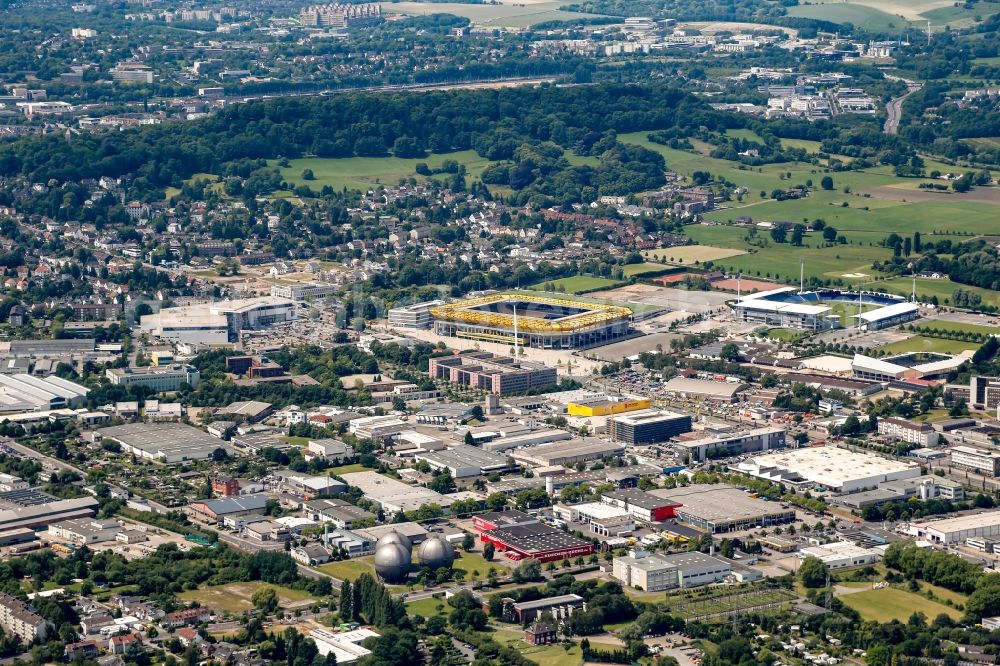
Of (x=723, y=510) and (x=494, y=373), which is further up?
(x=723, y=510)

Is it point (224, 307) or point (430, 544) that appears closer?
point (430, 544)

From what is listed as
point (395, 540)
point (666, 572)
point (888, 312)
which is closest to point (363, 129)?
point (888, 312)

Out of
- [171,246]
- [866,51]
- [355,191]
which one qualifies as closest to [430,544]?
[171,246]

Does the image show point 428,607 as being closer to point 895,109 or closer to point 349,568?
point 349,568

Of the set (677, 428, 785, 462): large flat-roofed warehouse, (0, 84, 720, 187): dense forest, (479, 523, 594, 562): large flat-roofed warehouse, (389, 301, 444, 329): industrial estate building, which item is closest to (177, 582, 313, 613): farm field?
(479, 523, 594, 562): large flat-roofed warehouse

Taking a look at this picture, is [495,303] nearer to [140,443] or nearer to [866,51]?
[140,443]
